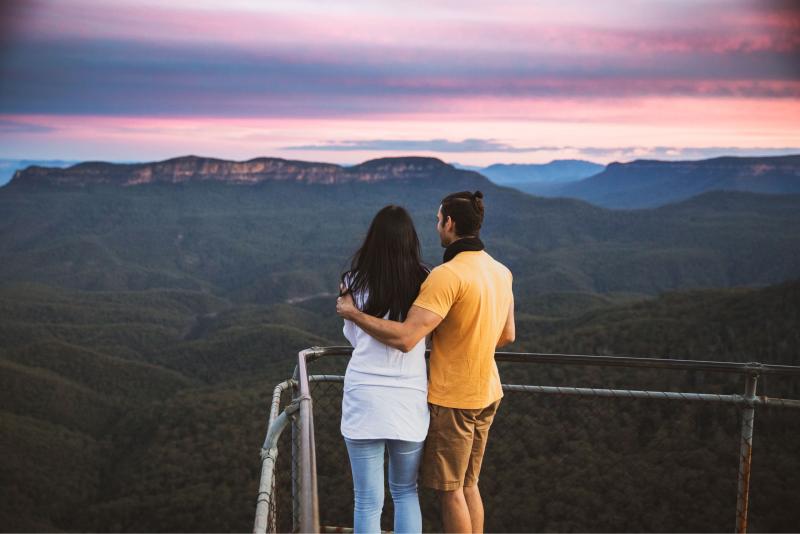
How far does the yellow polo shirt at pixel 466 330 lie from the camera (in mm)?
2701

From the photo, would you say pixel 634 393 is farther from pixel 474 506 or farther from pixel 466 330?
pixel 466 330

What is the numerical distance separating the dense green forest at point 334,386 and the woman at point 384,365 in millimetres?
2012

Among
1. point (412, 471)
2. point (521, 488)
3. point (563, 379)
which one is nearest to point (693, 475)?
point (521, 488)

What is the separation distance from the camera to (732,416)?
20.0 meters

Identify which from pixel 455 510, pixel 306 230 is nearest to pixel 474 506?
pixel 455 510

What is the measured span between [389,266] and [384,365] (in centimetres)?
42

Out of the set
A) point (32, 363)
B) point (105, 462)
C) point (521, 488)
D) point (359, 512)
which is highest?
point (359, 512)

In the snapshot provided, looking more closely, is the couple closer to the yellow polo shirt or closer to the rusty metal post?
the yellow polo shirt

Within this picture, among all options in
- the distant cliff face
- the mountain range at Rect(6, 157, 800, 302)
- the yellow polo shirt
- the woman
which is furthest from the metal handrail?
the distant cliff face

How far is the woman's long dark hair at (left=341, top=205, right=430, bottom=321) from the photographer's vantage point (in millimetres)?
2703

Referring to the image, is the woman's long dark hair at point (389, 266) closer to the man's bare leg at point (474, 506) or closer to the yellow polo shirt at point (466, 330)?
the yellow polo shirt at point (466, 330)

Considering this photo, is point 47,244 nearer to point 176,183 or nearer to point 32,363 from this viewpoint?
point 176,183

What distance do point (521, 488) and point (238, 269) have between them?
131 meters

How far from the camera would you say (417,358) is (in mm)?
2764
